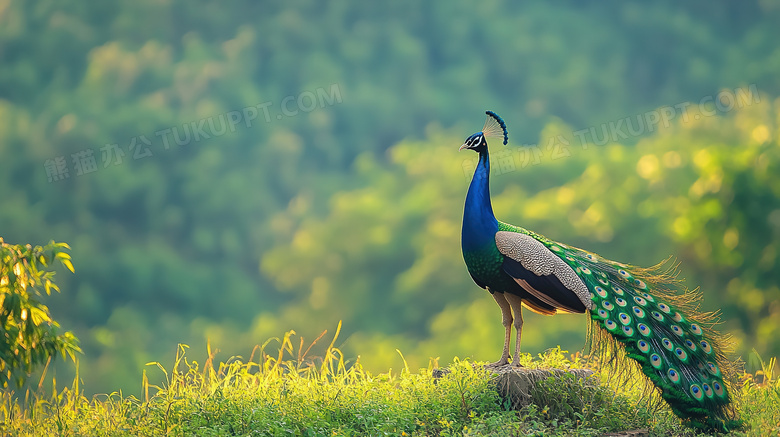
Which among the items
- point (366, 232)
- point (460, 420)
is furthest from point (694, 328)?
point (366, 232)

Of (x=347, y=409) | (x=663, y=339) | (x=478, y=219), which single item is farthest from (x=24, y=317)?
(x=663, y=339)

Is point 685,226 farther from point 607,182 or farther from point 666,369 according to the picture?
point 666,369

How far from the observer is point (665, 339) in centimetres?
506

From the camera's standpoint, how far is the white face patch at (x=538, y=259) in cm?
512

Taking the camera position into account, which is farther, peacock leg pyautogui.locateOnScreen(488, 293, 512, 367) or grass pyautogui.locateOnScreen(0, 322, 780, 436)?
peacock leg pyautogui.locateOnScreen(488, 293, 512, 367)

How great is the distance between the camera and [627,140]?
20891 mm

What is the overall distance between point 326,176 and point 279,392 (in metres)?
13.7

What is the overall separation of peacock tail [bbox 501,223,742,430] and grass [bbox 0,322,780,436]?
265 mm

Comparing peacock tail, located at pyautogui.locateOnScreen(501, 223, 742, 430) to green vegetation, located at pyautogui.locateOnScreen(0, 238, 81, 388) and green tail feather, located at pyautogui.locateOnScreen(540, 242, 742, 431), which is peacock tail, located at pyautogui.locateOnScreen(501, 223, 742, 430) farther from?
green vegetation, located at pyautogui.locateOnScreen(0, 238, 81, 388)

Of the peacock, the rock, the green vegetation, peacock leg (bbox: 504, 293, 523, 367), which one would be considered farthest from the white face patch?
the green vegetation

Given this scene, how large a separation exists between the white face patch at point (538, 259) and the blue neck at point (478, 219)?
0.08 meters

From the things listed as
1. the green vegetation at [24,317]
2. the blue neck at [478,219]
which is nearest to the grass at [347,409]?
the green vegetation at [24,317]

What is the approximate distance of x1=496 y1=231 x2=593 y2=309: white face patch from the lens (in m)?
5.12

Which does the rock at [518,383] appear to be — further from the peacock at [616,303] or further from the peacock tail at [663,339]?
the peacock tail at [663,339]
